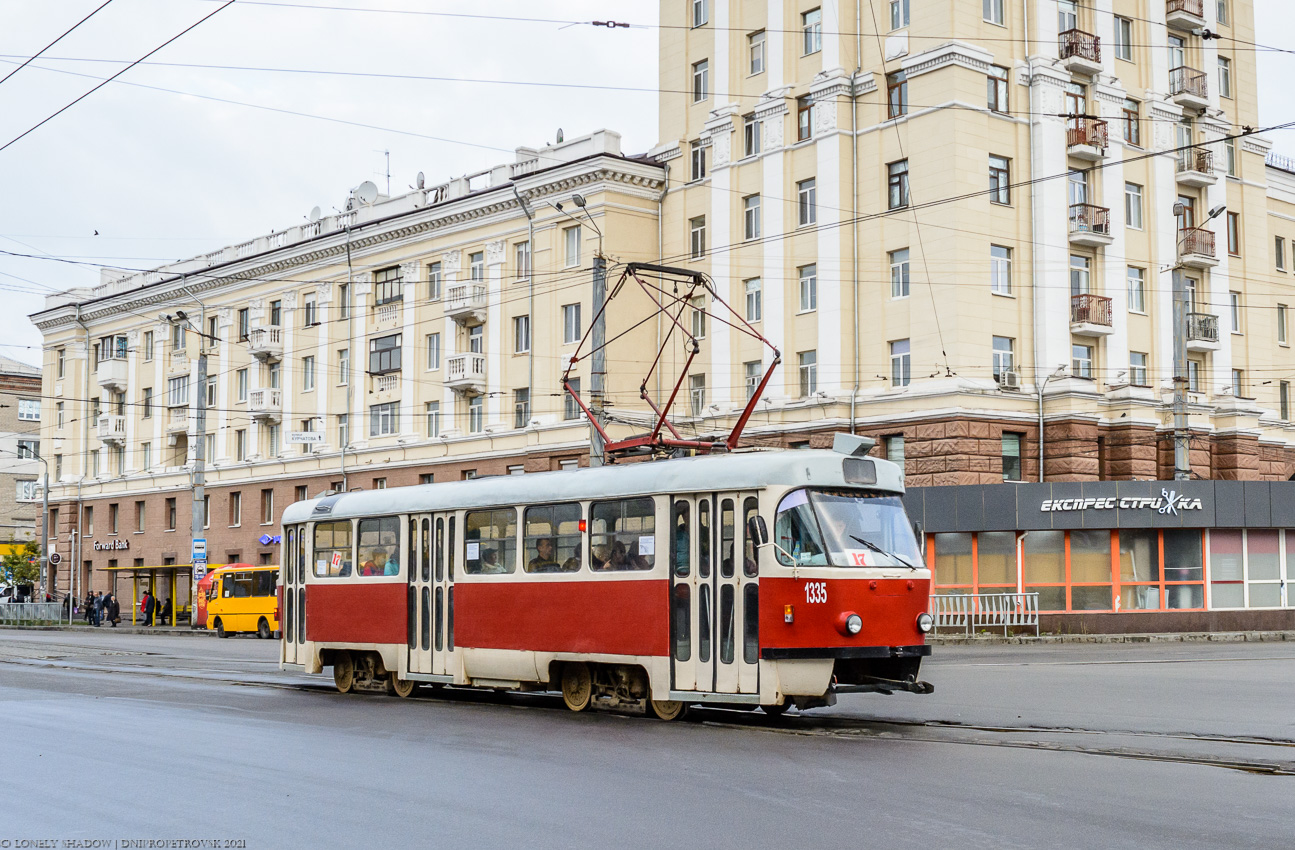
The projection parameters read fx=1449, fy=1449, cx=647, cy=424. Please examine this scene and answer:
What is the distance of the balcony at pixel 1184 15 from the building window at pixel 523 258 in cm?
2140

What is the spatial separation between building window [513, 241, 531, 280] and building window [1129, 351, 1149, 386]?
1934 cm

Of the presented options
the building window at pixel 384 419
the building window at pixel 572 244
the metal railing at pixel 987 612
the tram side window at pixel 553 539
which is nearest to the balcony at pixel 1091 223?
the metal railing at pixel 987 612

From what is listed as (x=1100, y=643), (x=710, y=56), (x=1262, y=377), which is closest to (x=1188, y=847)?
(x=1100, y=643)

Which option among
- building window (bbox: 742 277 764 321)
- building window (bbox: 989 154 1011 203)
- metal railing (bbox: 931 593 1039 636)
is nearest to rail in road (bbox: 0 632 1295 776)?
metal railing (bbox: 931 593 1039 636)

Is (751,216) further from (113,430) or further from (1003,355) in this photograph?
(113,430)

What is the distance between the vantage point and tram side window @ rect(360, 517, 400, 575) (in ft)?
61.1

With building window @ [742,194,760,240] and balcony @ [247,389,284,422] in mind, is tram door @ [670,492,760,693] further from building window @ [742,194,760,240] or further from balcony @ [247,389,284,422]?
balcony @ [247,389,284,422]

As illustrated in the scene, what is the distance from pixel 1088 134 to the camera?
41.1 m

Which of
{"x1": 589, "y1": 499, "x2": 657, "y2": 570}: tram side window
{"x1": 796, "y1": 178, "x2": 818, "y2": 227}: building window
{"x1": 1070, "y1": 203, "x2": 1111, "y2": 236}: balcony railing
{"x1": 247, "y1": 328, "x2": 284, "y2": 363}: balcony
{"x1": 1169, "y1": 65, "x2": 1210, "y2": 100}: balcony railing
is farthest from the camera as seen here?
{"x1": 247, "y1": 328, "x2": 284, "y2": 363}: balcony

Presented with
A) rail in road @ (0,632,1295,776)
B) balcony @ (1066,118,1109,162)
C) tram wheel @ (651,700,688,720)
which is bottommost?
rail in road @ (0,632,1295,776)

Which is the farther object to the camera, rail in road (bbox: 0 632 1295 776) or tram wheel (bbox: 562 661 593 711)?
tram wheel (bbox: 562 661 593 711)

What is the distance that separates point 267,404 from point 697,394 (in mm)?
22064

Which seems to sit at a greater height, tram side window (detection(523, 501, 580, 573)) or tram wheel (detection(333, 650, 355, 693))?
tram side window (detection(523, 501, 580, 573))

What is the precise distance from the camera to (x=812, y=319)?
41.8m
